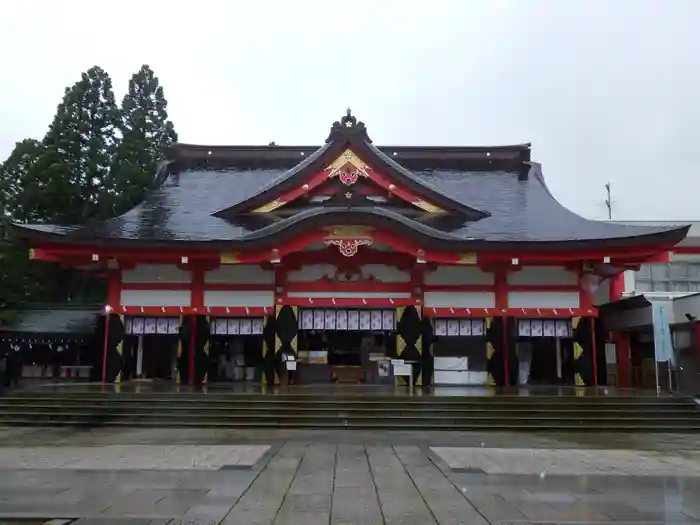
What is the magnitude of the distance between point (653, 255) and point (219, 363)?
14552mm

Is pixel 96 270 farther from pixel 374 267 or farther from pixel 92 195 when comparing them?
Answer: pixel 92 195

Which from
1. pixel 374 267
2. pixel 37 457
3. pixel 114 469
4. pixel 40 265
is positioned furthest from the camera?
pixel 40 265

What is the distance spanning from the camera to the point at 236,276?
19.6 metres

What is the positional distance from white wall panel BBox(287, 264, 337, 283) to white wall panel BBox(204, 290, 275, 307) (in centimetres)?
88

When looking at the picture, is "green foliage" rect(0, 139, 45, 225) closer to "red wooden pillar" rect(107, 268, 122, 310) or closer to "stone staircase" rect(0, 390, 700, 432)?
"red wooden pillar" rect(107, 268, 122, 310)

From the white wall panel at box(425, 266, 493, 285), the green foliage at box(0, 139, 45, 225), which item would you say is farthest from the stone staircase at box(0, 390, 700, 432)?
the green foliage at box(0, 139, 45, 225)

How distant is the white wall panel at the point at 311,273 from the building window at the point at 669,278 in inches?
651

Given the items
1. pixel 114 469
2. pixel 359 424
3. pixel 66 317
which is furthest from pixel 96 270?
pixel 114 469

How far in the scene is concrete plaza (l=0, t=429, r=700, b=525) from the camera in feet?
20.0

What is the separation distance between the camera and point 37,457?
31.3ft

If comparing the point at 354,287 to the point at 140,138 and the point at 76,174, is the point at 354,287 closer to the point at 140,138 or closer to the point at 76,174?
the point at 76,174

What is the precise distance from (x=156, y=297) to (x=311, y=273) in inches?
196

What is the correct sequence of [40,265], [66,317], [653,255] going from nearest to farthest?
[653,255] → [66,317] → [40,265]

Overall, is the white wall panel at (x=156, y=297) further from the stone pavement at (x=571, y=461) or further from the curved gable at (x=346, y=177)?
the stone pavement at (x=571, y=461)
